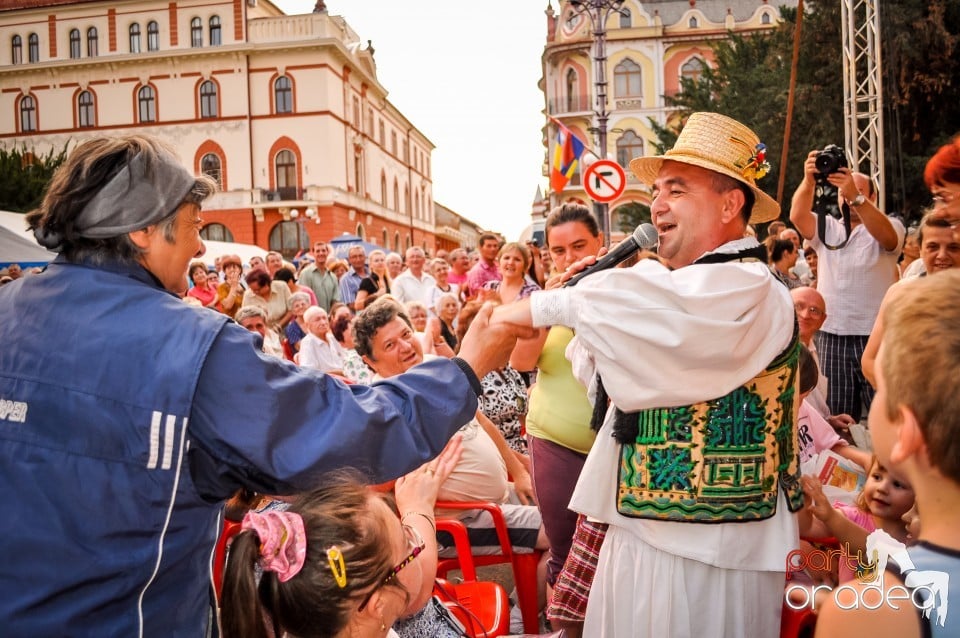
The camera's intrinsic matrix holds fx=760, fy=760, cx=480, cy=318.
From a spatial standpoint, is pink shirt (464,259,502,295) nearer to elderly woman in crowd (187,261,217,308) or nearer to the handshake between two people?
elderly woman in crowd (187,261,217,308)

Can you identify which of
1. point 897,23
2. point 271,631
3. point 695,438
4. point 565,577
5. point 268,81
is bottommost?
point 565,577

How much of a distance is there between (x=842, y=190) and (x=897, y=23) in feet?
35.3

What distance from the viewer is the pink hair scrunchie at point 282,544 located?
5.36ft

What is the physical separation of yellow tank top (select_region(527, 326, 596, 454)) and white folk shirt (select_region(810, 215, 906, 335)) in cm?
266

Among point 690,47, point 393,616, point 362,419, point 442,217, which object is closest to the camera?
point 362,419

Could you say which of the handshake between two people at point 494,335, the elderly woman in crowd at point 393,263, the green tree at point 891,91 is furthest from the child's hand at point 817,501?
the green tree at point 891,91

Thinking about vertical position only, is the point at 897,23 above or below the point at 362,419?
above

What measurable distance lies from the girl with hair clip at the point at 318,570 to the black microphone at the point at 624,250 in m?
0.82

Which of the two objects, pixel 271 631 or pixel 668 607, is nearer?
pixel 271 631

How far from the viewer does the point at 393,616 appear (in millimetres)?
1845

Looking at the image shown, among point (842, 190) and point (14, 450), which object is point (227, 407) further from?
point (842, 190)

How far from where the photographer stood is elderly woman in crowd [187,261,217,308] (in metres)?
9.57

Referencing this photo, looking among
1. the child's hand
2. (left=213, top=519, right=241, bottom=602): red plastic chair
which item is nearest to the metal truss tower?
the child's hand

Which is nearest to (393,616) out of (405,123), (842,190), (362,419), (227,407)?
(362,419)
